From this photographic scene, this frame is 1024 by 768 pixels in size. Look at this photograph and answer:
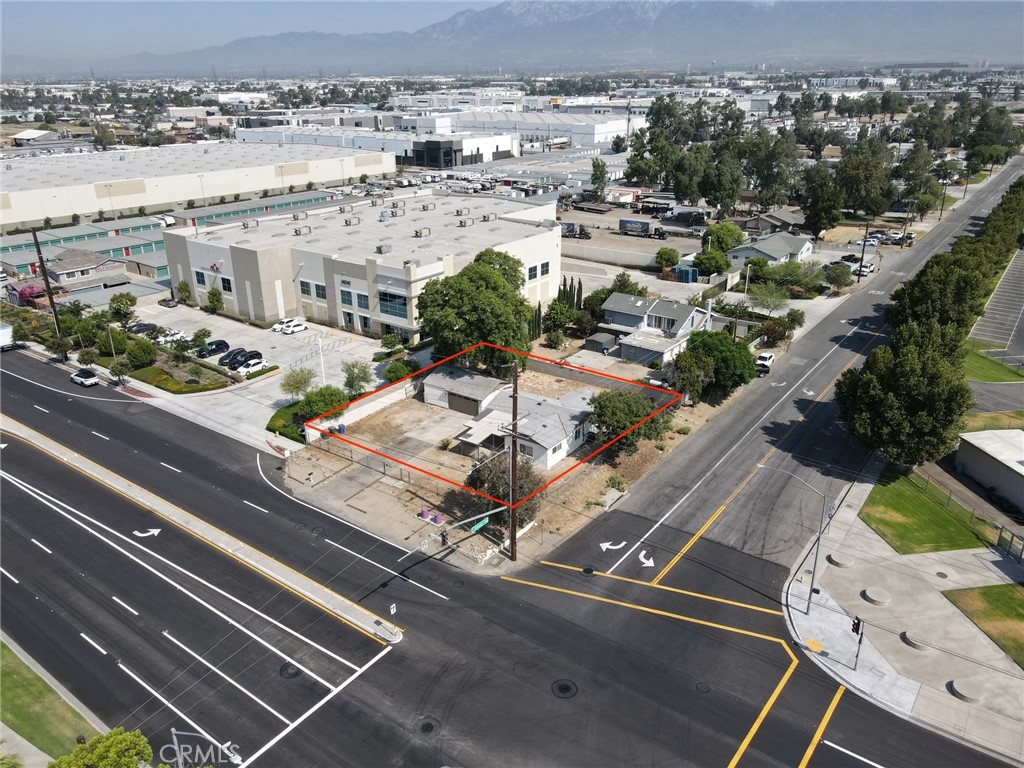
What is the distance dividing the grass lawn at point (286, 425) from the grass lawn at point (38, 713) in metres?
21.5

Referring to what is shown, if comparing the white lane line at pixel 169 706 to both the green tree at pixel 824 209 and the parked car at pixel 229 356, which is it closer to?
the parked car at pixel 229 356

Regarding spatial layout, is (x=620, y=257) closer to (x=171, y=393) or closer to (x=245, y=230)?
(x=245, y=230)

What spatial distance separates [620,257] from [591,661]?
72641mm

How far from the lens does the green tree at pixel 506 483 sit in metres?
37.5

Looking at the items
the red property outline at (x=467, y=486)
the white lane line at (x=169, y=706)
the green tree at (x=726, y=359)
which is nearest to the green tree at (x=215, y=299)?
the red property outline at (x=467, y=486)

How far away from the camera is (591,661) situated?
30.0 meters

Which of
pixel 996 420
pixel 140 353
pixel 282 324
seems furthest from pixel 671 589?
pixel 282 324

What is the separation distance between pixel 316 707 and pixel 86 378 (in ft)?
141

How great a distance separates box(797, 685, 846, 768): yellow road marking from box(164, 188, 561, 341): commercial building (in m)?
45.0

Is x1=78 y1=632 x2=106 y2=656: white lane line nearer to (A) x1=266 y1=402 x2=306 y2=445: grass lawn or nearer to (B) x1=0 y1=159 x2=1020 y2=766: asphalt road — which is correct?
(B) x1=0 y1=159 x2=1020 y2=766: asphalt road

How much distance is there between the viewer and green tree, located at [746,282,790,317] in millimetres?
72188

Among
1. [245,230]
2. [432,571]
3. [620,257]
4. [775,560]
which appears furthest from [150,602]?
[620,257]

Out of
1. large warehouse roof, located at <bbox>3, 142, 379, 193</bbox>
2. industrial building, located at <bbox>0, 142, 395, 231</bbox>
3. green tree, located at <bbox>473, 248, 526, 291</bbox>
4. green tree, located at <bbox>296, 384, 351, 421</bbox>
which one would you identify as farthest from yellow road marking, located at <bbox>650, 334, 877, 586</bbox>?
large warehouse roof, located at <bbox>3, 142, 379, 193</bbox>

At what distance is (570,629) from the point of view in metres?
31.8
